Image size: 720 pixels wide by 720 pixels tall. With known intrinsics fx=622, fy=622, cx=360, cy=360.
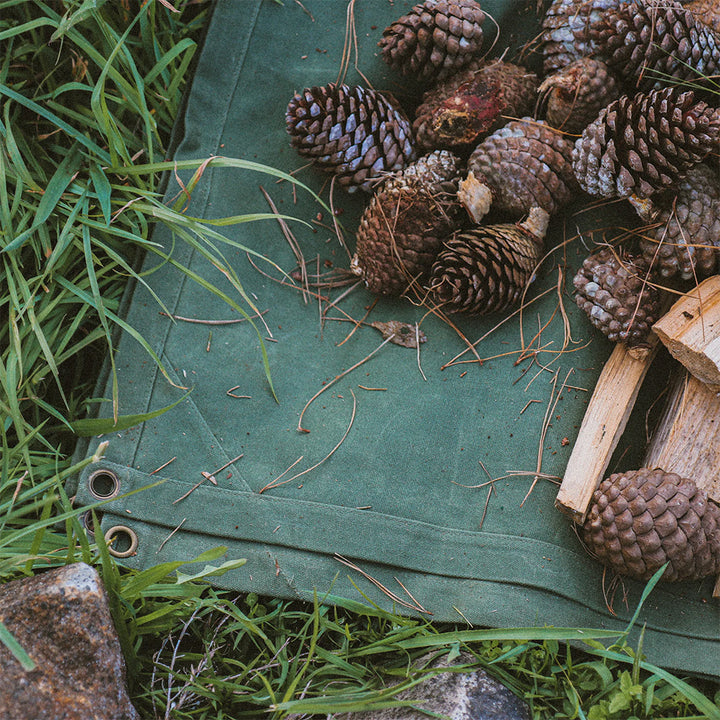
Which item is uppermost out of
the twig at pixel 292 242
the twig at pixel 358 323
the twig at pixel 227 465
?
the twig at pixel 292 242

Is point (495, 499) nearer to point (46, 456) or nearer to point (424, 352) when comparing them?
point (424, 352)

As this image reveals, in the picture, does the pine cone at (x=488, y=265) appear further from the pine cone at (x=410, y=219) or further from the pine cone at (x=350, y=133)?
the pine cone at (x=350, y=133)

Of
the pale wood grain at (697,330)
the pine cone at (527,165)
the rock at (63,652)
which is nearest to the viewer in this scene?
the rock at (63,652)

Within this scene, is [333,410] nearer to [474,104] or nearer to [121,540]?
[121,540]

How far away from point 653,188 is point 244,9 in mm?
830

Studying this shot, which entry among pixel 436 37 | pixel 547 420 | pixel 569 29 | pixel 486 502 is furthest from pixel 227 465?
pixel 569 29

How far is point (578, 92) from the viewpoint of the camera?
42.6 inches

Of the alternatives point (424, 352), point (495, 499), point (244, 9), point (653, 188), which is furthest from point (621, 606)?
point (244, 9)

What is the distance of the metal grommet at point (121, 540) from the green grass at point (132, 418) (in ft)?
0.12

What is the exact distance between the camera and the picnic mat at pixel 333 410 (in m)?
1.11

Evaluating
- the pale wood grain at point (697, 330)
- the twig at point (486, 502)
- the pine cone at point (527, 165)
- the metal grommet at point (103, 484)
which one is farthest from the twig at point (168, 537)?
the pale wood grain at point (697, 330)

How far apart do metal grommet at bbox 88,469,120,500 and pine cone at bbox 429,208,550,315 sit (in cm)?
68

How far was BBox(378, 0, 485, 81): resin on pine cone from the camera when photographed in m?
1.11

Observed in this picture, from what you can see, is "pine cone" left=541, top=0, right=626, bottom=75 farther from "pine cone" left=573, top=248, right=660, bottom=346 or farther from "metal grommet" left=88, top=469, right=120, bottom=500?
"metal grommet" left=88, top=469, right=120, bottom=500
